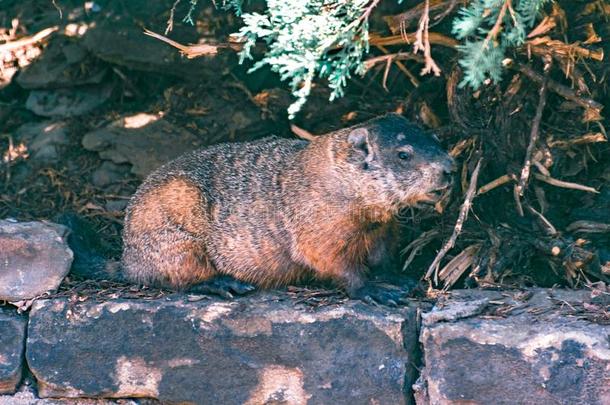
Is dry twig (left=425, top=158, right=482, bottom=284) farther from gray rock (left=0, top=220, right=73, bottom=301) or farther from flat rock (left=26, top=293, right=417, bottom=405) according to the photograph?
gray rock (left=0, top=220, right=73, bottom=301)

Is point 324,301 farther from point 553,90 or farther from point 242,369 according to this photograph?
point 553,90

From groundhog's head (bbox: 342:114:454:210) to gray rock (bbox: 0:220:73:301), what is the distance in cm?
208

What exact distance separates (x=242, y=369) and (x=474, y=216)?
197cm

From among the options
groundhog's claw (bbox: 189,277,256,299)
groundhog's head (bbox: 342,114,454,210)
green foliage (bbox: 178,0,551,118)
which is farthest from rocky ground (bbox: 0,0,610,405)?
green foliage (bbox: 178,0,551,118)

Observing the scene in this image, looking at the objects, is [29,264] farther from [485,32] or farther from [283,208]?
[485,32]

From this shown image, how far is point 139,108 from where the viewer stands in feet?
27.0

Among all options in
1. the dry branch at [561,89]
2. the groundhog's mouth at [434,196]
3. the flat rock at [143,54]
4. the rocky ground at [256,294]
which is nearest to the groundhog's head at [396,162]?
the groundhog's mouth at [434,196]

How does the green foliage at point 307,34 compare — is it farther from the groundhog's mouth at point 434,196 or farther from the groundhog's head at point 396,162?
the groundhog's mouth at point 434,196

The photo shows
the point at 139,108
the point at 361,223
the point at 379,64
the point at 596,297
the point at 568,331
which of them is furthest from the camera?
the point at 139,108

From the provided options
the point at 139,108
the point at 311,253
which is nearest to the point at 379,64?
the point at 311,253

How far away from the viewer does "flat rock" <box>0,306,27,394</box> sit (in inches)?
251

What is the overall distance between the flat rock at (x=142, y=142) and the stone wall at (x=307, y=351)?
1762mm

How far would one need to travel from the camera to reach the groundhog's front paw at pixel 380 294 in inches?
239

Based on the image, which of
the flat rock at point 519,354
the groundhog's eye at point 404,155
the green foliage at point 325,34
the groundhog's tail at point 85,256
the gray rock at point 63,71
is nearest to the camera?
the green foliage at point 325,34
